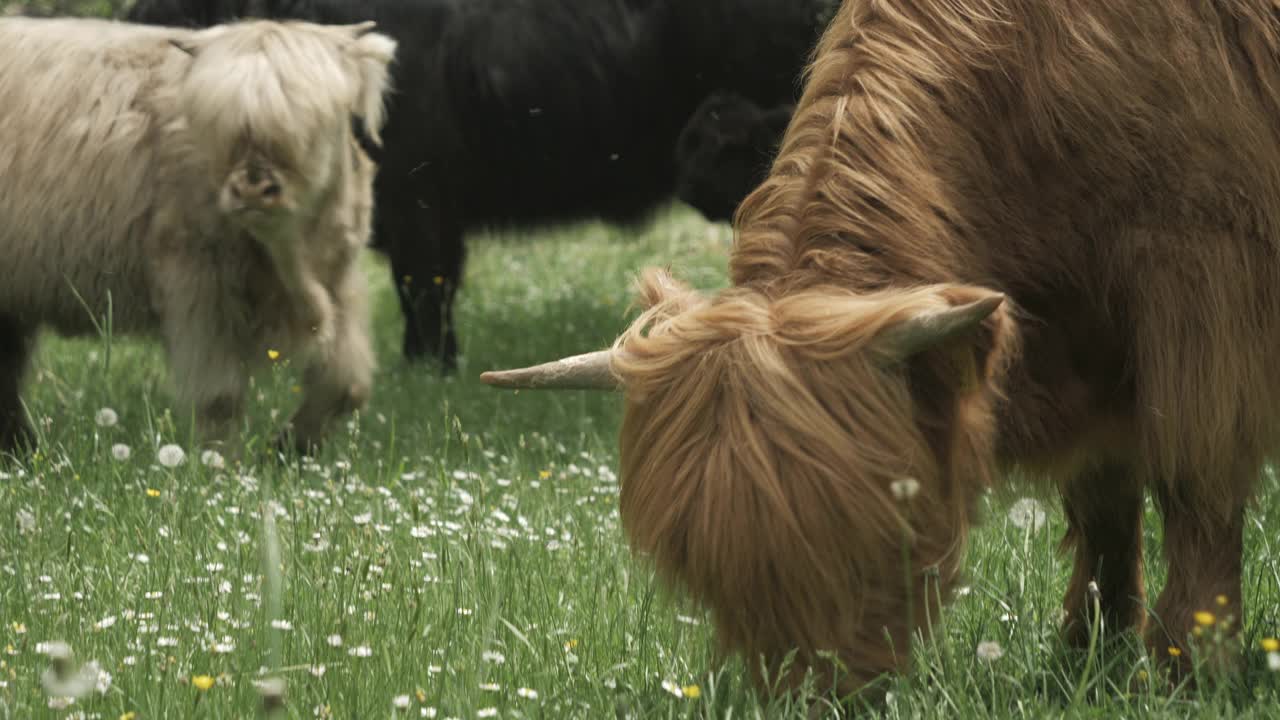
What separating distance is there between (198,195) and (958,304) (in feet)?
12.1

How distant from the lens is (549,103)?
821 cm

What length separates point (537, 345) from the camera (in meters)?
9.28

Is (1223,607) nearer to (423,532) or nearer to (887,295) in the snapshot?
(887,295)

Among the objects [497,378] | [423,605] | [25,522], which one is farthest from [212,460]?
[497,378]

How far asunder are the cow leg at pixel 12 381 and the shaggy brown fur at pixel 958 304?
422 cm

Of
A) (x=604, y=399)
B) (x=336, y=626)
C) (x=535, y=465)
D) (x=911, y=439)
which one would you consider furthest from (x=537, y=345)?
(x=911, y=439)

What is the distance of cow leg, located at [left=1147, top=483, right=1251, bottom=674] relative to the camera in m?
3.20

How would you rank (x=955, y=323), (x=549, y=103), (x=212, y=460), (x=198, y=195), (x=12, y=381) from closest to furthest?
1. (x=955, y=323)
2. (x=212, y=460)
3. (x=198, y=195)
4. (x=12, y=381)
5. (x=549, y=103)

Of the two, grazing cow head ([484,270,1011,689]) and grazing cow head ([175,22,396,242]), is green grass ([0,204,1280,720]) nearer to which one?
grazing cow head ([484,270,1011,689])

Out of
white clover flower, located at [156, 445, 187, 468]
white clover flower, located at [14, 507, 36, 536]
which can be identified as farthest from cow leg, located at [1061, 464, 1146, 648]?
white clover flower, located at [14, 507, 36, 536]

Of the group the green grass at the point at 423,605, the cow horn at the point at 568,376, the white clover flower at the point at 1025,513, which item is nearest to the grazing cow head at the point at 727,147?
the green grass at the point at 423,605

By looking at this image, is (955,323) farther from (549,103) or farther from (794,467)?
(549,103)

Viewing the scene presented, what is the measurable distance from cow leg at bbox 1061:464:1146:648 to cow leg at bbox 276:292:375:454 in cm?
312

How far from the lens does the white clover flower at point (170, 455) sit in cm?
439
